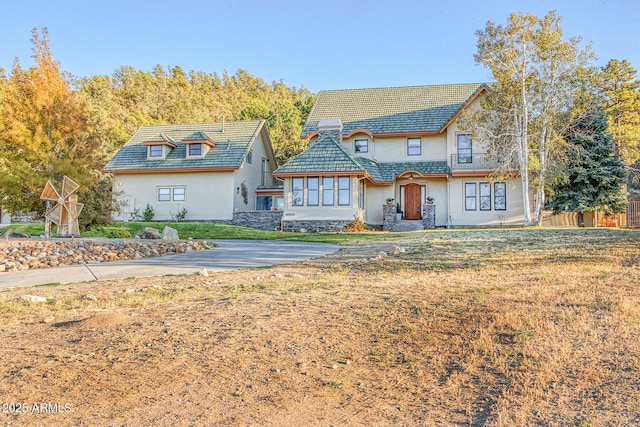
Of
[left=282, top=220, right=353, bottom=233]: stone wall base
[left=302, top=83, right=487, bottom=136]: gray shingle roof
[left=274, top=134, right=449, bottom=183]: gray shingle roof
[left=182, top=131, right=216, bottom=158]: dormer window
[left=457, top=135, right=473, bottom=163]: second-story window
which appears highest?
[left=302, top=83, right=487, bottom=136]: gray shingle roof

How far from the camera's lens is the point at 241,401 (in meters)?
3.74

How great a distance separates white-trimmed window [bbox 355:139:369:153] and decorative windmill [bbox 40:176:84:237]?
50.8 ft

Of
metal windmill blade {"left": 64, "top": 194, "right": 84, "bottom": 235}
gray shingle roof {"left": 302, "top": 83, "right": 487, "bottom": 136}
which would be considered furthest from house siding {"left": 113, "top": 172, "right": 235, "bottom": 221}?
metal windmill blade {"left": 64, "top": 194, "right": 84, "bottom": 235}

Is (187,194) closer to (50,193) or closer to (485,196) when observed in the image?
(50,193)

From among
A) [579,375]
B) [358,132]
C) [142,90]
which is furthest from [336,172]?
[142,90]

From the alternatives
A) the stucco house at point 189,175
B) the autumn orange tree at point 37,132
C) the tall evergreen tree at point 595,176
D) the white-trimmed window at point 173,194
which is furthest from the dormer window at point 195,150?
the tall evergreen tree at point 595,176

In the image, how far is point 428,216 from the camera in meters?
25.2

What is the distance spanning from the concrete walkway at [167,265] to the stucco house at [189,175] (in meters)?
14.8

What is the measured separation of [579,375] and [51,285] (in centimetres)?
818

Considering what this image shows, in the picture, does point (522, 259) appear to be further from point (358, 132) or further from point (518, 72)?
point (358, 132)

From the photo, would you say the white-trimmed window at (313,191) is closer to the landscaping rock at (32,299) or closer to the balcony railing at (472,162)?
the balcony railing at (472,162)

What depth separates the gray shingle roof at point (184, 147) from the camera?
95.8ft

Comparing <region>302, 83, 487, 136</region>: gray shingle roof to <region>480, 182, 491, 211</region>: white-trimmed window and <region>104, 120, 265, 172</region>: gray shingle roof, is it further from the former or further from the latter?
<region>104, 120, 265, 172</region>: gray shingle roof

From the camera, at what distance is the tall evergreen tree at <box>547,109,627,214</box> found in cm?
2575
